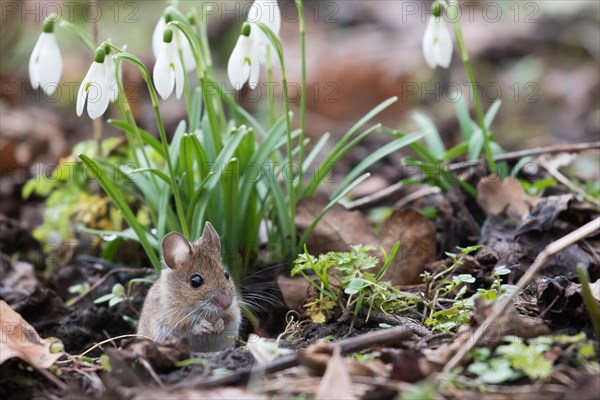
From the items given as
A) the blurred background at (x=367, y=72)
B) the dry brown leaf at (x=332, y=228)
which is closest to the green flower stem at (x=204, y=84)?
the dry brown leaf at (x=332, y=228)

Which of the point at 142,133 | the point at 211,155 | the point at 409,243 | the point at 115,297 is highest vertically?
the point at 142,133

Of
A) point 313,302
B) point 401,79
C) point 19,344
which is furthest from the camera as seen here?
point 401,79

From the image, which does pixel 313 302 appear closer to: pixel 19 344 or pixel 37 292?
pixel 19 344

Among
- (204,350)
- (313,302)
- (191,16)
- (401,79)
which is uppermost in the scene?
(191,16)

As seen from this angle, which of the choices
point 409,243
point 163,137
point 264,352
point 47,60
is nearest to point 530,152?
point 409,243

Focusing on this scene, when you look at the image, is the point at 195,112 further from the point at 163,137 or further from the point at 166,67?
the point at 166,67

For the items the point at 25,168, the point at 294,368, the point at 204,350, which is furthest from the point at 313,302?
the point at 25,168

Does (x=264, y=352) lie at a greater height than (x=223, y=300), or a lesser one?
greater
